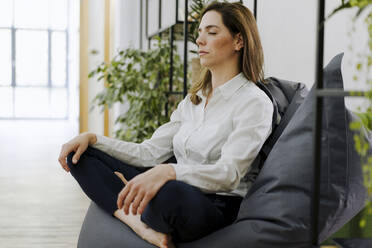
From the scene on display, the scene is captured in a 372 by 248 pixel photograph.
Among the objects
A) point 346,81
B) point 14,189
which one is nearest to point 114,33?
point 14,189

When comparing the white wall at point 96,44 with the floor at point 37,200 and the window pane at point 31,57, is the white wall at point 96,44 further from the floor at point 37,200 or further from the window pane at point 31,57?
the window pane at point 31,57

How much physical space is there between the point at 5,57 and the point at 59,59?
1.13 meters

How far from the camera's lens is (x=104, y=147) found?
5.87 feet

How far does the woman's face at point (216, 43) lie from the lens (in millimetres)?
1742

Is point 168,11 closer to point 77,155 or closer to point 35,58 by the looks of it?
point 77,155

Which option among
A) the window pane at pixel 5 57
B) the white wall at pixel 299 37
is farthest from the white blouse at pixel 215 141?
the window pane at pixel 5 57

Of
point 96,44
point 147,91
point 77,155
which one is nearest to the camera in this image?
point 77,155

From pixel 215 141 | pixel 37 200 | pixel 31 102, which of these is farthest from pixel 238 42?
pixel 31 102

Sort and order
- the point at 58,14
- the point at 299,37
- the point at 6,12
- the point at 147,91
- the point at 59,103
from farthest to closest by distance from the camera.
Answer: the point at 59,103, the point at 58,14, the point at 6,12, the point at 147,91, the point at 299,37

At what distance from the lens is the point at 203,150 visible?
1693mm

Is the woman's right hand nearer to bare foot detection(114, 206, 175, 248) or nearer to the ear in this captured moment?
bare foot detection(114, 206, 175, 248)

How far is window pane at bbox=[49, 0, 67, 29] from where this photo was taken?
1062 cm

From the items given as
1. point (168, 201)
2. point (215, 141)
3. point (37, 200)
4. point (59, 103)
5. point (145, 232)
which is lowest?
point (37, 200)

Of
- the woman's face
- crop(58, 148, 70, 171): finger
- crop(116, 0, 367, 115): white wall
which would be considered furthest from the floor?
crop(116, 0, 367, 115): white wall
